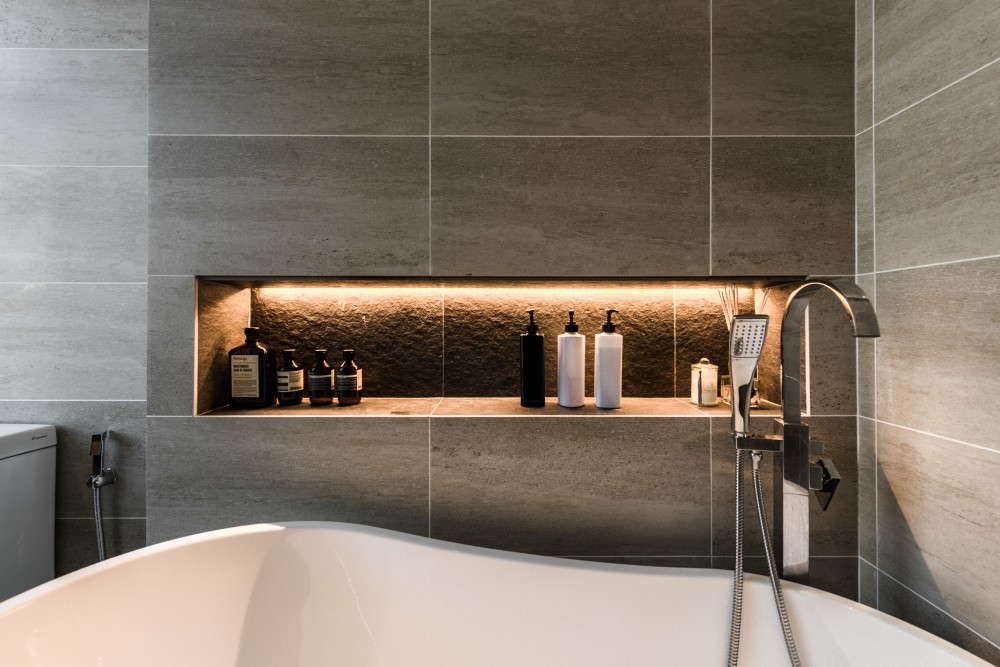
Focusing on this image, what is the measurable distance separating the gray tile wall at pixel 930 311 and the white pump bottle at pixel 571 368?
0.66 m

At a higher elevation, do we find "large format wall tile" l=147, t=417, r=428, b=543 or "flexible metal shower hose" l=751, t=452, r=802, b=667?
"large format wall tile" l=147, t=417, r=428, b=543

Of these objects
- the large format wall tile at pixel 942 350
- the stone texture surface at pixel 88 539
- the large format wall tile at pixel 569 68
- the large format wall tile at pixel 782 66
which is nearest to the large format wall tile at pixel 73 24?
the large format wall tile at pixel 569 68

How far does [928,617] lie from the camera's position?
1.00 metres

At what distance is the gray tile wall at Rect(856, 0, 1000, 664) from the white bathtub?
0.81ft

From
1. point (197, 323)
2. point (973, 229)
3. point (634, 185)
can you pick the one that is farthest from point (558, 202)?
point (197, 323)

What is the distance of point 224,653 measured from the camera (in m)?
0.98

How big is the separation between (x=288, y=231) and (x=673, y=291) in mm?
1038

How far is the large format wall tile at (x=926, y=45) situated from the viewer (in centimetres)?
87

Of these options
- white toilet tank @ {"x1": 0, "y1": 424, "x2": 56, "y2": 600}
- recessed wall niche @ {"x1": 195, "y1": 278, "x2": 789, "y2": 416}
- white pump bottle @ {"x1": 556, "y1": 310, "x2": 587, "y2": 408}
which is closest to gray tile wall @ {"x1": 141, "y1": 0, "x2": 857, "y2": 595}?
white pump bottle @ {"x1": 556, "y1": 310, "x2": 587, "y2": 408}

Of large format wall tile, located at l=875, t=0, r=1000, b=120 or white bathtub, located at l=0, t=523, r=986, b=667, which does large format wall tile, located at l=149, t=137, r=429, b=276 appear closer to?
white bathtub, located at l=0, t=523, r=986, b=667

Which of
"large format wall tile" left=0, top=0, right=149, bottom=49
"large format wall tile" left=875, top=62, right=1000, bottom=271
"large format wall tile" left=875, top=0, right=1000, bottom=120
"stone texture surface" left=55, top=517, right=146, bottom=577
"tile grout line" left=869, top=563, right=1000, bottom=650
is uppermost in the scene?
"large format wall tile" left=0, top=0, right=149, bottom=49

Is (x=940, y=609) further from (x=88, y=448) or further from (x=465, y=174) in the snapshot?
(x=88, y=448)

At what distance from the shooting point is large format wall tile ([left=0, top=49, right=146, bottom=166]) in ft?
4.59

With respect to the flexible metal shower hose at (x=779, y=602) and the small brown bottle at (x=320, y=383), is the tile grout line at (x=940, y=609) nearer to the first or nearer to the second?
the flexible metal shower hose at (x=779, y=602)
